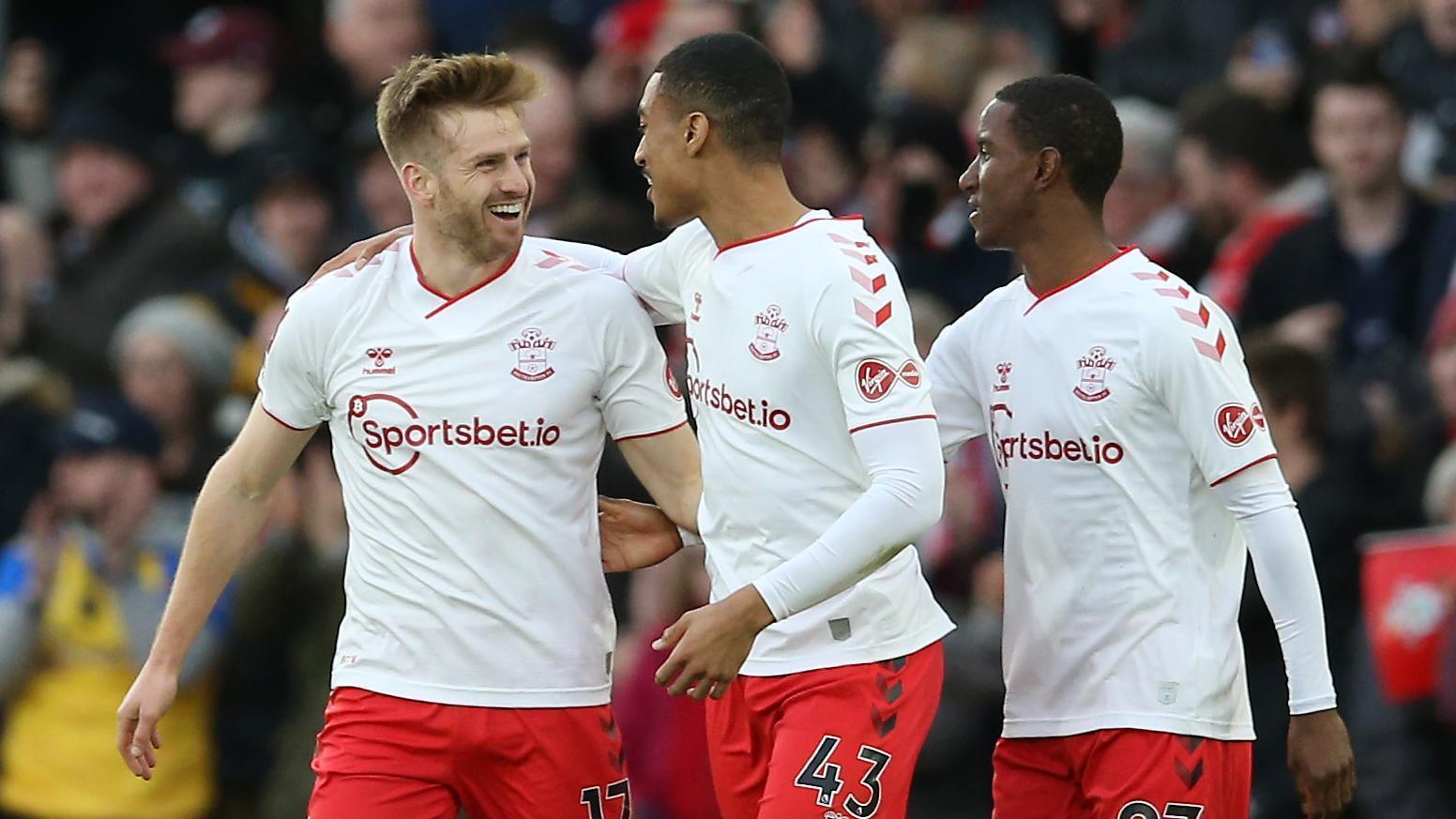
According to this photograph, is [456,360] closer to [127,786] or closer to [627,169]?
[127,786]

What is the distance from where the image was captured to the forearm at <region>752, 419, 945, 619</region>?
540 centimetres

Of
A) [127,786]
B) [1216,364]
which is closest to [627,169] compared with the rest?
[127,786]

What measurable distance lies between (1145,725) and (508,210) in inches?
76.4

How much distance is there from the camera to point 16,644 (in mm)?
9969

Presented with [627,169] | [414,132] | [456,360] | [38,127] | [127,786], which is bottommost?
[127,786]

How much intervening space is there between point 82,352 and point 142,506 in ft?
5.57

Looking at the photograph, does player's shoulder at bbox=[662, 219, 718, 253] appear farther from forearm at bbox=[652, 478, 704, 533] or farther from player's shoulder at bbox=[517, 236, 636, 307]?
forearm at bbox=[652, 478, 704, 533]

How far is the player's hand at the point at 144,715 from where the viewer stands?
6.10m

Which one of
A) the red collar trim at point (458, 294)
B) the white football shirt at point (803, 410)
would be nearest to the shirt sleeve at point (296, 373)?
the red collar trim at point (458, 294)

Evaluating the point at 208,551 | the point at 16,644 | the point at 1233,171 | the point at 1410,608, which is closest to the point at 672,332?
the point at 1233,171

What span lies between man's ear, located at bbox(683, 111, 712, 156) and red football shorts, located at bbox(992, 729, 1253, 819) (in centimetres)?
161

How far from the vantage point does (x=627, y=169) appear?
1120cm

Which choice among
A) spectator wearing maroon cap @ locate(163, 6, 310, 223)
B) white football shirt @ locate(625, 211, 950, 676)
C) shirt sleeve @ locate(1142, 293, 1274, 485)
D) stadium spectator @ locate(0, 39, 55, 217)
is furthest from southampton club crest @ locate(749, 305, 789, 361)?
stadium spectator @ locate(0, 39, 55, 217)

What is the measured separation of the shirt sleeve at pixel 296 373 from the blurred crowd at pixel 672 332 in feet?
9.98
